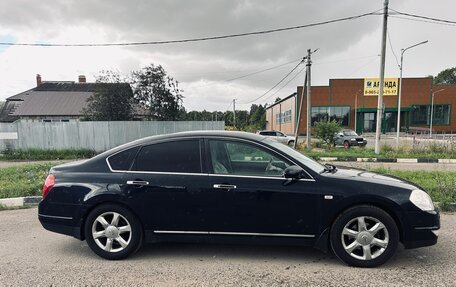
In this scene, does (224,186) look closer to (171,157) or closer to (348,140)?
(171,157)

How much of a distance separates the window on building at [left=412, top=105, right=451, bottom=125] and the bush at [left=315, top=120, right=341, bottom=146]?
114 ft

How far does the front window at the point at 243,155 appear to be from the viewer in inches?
145

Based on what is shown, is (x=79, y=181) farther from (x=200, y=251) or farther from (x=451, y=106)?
(x=451, y=106)

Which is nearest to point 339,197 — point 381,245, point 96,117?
point 381,245

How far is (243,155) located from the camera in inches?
160

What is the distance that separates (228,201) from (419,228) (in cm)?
216

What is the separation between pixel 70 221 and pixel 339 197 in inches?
129

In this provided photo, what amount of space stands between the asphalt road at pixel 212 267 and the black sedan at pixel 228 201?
0.23m

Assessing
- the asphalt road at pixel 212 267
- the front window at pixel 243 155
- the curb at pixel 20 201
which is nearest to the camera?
the asphalt road at pixel 212 267

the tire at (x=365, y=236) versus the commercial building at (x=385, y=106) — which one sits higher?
the commercial building at (x=385, y=106)

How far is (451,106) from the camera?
4775 centimetres

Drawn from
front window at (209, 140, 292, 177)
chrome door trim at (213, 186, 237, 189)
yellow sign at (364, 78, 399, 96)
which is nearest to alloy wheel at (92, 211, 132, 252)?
chrome door trim at (213, 186, 237, 189)

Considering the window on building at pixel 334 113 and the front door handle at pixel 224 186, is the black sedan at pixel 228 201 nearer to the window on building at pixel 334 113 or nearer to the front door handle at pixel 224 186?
the front door handle at pixel 224 186

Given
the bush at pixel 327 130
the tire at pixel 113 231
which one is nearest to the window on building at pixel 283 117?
the bush at pixel 327 130
